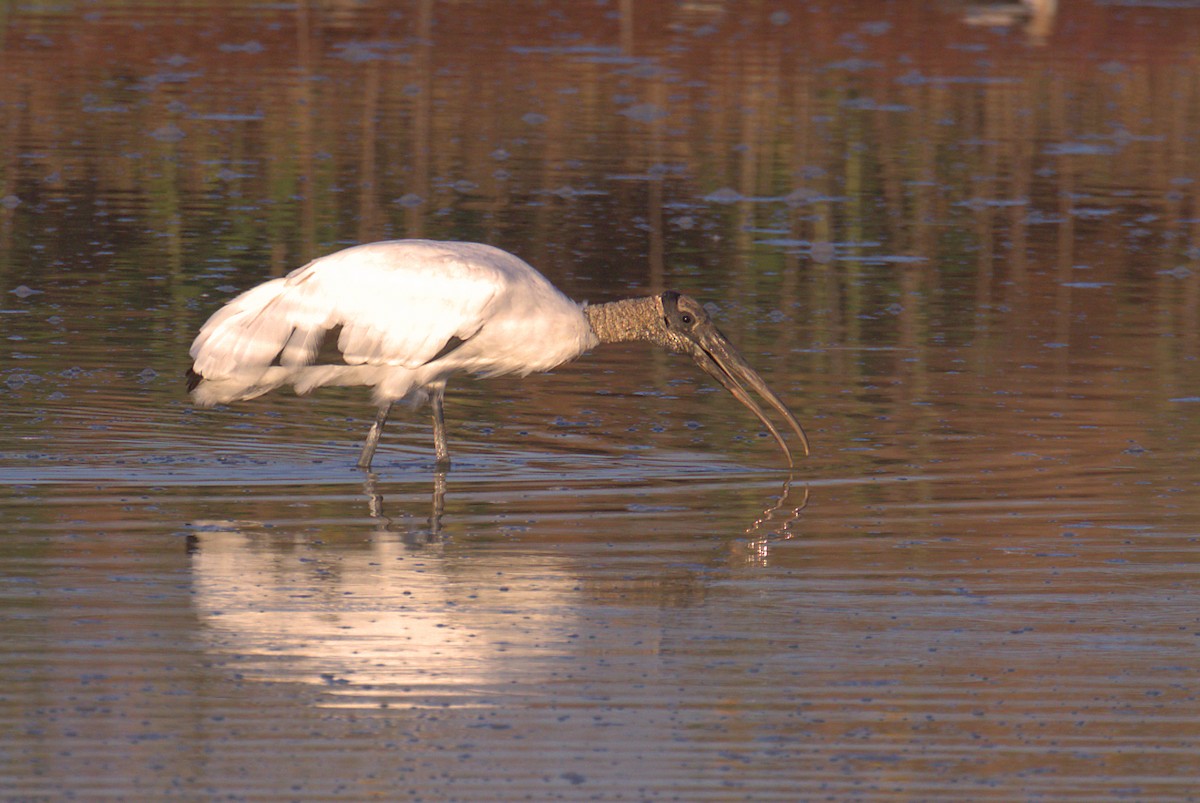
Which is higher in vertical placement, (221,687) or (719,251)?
(221,687)

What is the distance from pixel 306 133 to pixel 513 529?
48.2ft

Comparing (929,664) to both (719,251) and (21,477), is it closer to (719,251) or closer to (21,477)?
(21,477)

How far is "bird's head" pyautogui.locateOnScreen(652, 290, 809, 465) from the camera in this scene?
1041 centimetres

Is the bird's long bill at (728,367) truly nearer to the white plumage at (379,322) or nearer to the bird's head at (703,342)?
the bird's head at (703,342)

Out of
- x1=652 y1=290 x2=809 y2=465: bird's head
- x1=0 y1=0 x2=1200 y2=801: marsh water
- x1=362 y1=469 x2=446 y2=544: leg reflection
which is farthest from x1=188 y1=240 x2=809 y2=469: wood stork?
x1=652 y1=290 x2=809 y2=465: bird's head

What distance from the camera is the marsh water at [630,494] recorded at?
6.08 m

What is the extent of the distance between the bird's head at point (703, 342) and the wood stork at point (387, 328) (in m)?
0.49

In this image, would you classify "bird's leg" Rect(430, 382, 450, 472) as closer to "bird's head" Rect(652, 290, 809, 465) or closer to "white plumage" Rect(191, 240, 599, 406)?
"white plumage" Rect(191, 240, 599, 406)

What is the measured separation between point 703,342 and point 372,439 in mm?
1520

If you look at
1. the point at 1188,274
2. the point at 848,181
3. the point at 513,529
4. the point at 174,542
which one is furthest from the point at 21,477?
the point at 848,181

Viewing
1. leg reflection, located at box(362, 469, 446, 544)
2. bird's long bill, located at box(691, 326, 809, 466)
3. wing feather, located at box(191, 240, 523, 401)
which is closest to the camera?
leg reflection, located at box(362, 469, 446, 544)

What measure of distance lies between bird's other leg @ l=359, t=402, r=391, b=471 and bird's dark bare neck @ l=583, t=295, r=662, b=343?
1.05 metres

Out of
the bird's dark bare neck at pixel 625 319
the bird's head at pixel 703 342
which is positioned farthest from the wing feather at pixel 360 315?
the bird's head at pixel 703 342

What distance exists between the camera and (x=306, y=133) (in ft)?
74.8
